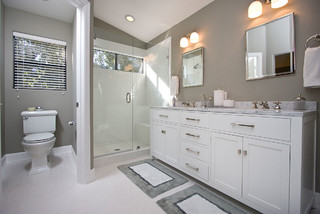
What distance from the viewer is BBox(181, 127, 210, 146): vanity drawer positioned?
5.17 ft

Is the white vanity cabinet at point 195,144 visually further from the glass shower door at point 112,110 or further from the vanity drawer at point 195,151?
the glass shower door at point 112,110

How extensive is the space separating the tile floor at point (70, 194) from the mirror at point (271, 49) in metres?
1.35

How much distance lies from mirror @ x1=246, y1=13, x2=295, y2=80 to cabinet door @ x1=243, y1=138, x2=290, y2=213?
86 cm

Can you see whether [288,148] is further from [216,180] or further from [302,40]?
[302,40]

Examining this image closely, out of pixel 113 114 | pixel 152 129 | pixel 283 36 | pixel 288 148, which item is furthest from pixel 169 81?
pixel 288 148

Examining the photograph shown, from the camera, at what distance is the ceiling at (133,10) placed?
228 cm

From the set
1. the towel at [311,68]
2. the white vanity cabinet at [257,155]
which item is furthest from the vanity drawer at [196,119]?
the towel at [311,68]

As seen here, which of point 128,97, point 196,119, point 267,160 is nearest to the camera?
point 267,160

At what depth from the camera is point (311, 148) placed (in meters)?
1.21

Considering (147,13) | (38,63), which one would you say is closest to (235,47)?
(147,13)

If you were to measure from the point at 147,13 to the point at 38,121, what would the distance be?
2.55 m

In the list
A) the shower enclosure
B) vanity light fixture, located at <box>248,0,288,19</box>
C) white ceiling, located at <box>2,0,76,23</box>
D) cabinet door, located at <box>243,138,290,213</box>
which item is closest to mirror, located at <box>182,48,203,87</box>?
the shower enclosure

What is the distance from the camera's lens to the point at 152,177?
73.8 inches

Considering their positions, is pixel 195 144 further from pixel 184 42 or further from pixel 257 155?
pixel 184 42
